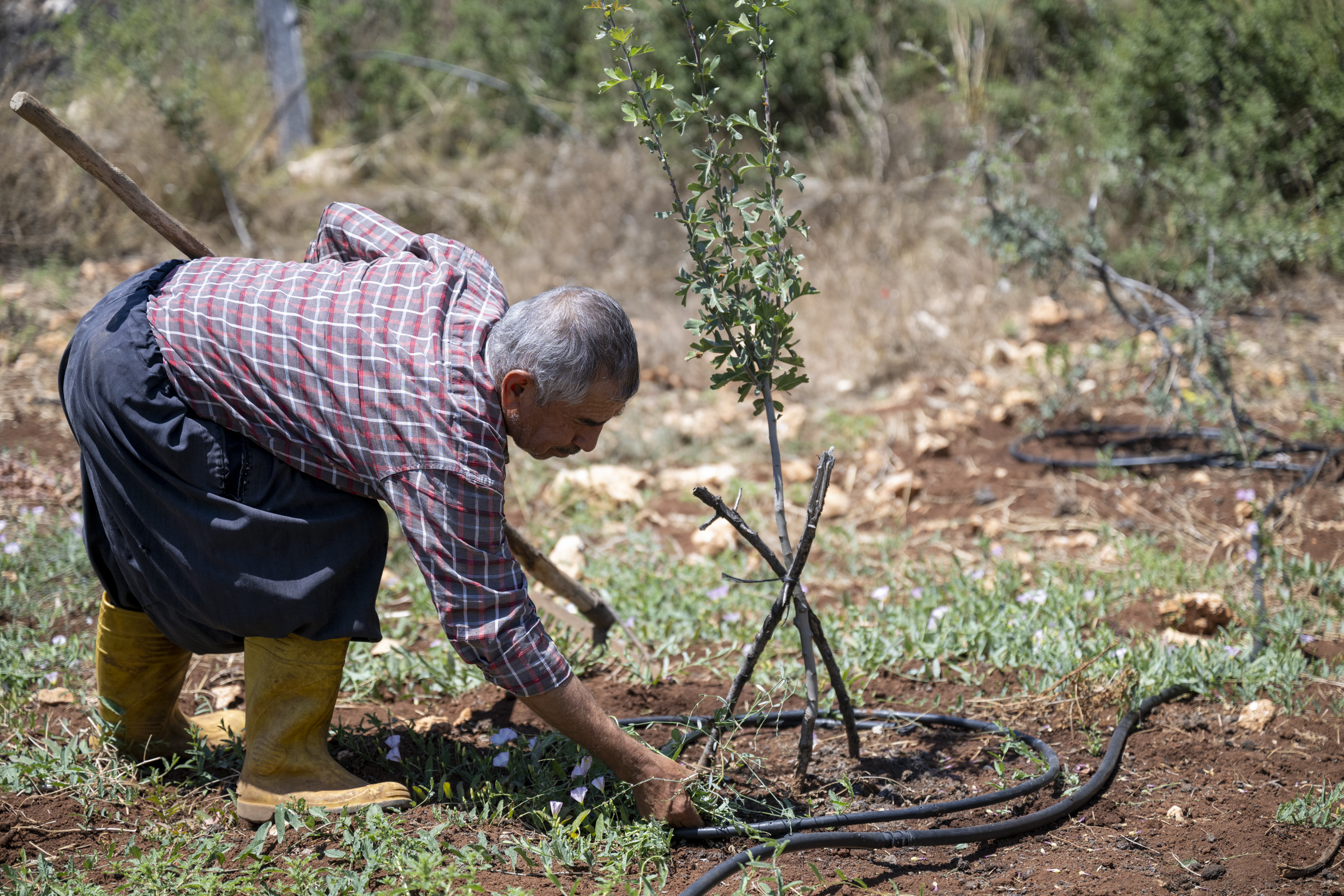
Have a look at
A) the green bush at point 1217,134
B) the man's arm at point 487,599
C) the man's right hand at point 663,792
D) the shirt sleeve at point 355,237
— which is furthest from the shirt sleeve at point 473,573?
the green bush at point 1217,134

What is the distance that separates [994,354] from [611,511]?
8.60 feet

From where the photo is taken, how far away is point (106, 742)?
93.5 inches

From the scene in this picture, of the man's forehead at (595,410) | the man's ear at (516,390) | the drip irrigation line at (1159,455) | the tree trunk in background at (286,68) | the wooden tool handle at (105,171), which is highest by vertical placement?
the tree trunk in background at (286,68)

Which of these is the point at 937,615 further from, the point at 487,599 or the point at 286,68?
the point at 286,68

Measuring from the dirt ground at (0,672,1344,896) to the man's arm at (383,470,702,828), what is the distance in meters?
0.37

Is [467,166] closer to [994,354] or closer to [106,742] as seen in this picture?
[994,354]

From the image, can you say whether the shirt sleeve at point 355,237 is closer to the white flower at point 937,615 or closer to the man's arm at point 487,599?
the man's arm at point 487,599

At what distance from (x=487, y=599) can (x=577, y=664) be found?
1.09m

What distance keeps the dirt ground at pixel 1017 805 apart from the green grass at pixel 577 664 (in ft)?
0.15

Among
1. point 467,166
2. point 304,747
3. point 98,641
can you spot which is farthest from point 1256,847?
point 467,166

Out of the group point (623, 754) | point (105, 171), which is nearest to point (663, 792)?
point (623, 754)

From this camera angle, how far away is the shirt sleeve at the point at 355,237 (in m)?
2.27

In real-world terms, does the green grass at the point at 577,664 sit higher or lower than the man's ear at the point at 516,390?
lower

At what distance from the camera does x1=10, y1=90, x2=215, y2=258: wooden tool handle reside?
2133 millimetres
